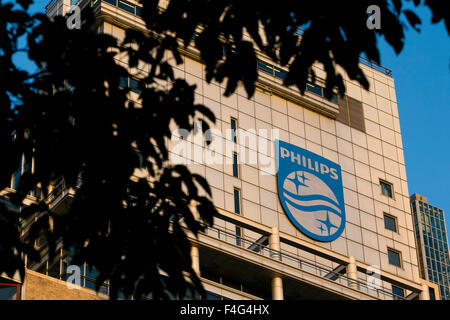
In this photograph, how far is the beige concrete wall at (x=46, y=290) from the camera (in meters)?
38.5

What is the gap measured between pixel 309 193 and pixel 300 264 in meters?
5.01

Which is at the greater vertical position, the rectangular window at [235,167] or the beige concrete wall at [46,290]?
the rectangular window at [235,167]

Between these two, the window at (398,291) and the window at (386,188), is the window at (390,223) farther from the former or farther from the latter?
the window at (398,291)

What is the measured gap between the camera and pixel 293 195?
205ft

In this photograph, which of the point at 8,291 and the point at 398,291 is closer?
the point at 8,291

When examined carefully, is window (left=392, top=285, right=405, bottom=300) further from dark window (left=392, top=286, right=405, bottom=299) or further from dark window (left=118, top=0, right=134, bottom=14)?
dark window (left=118, top=0, right=134, bottom=14)

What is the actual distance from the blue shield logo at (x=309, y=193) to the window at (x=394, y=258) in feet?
17.0

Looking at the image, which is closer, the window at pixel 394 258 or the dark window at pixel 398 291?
the dark window at pixel 398 291

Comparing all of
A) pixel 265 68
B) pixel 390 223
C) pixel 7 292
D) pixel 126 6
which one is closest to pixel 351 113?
pixel 265 68

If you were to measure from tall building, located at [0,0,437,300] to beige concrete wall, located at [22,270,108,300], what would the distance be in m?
11.3

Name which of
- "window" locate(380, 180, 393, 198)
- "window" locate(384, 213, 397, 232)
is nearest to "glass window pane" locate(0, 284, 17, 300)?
"window" locate(384, 213, 397, 232)

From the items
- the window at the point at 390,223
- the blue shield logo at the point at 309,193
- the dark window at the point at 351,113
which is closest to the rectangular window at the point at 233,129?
the blue shield logo at the point at 309,193

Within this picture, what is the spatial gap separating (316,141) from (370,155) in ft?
18.2

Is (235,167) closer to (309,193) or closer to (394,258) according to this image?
(309,193)
